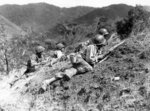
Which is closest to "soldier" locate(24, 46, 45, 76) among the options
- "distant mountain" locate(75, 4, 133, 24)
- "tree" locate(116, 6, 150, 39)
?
"tree" locate(116, 6, 150, 39)

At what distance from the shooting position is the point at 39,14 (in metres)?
157

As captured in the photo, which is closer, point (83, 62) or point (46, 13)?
point (83, 62)

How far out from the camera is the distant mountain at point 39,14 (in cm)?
13075

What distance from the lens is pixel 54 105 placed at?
18.8 ft

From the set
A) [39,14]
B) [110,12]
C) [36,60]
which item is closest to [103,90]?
[36,60]

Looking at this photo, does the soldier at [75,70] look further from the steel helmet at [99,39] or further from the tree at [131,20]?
the tree at [131,20]

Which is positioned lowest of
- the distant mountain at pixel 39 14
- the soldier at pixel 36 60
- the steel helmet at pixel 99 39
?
the distant mountain at pixel 39 14

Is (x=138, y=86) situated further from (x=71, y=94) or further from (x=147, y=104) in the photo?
(x=71, y=94)

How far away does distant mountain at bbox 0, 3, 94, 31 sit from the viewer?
131 meters

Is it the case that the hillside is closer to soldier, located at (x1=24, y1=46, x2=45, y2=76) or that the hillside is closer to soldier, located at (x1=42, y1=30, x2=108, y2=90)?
soldier, located at (x1=42, y1=30, x2=108, y2=90)

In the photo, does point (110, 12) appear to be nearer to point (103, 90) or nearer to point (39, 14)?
point (39, 14)

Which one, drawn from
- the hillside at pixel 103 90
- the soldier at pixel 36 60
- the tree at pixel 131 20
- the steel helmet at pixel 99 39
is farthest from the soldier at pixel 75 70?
the tree at pixel 131 20

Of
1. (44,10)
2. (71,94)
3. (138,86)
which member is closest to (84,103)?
(71,94)

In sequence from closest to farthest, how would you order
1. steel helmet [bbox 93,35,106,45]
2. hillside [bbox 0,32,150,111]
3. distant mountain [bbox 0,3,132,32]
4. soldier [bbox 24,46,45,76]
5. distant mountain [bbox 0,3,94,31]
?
hillside [bbox 0,32,150,111]
steel helmet [bbox 93,35,106,45]
soldier [bbox 24,46,45,76]
distant mountain [bbox 0,3,132,32]
distant mountain [bbox 0,3,94,31]
